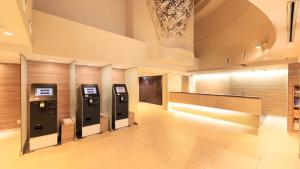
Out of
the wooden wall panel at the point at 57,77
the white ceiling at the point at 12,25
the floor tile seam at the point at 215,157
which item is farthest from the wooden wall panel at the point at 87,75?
the floor tile seam at the point at 215,157

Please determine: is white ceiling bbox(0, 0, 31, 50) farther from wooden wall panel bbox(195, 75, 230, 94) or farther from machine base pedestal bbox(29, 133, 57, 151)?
wooden wall panel bbox(195, 75, 230, 94)

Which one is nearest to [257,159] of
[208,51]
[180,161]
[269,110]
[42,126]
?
[180,161]

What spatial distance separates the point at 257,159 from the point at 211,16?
922 centimetres

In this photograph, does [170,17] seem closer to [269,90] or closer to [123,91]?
[123,91]

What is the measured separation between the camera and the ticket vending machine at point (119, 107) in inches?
182

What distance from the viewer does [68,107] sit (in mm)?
4359

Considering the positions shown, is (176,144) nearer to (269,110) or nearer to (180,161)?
(180,161)

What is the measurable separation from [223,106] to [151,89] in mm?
5770

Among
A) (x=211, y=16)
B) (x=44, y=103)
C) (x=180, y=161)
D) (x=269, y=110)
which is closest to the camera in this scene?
(x=180, y=161)

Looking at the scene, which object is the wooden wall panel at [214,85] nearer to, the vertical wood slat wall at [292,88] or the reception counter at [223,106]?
the reception counter at [223,106]

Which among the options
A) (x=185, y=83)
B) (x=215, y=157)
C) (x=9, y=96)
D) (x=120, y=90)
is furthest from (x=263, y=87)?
(x=9, y=96)

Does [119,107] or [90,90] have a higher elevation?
[90,90]

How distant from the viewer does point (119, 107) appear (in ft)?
15.5

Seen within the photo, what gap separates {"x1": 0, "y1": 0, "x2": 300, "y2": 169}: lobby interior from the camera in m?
2.76
